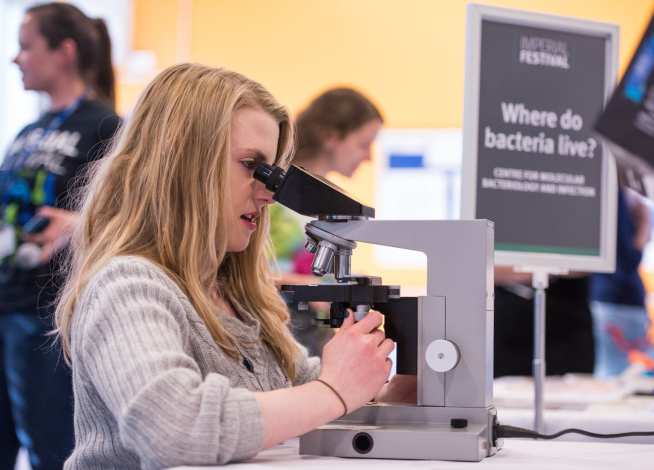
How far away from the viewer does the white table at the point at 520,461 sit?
3.85 ft

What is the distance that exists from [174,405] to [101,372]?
121 millimetres

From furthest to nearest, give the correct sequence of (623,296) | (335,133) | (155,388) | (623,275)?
1. (623,296)
2. (623,275)
3. (335,133)
4. (155,388)

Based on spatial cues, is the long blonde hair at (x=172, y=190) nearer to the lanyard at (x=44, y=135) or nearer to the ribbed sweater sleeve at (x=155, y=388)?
the ribbed sweater sleeve at (x=155, y=388)

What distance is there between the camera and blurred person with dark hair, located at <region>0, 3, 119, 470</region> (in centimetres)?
233

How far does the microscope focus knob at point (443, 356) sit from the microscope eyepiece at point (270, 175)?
0.32m

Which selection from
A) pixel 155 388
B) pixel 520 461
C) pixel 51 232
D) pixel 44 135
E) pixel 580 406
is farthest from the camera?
pixel 44 135

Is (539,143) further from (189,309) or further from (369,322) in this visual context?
(189,309)

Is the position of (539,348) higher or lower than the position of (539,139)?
lower

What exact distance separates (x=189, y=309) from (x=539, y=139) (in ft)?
3.23

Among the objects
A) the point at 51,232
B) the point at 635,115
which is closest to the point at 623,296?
the point at 51,232

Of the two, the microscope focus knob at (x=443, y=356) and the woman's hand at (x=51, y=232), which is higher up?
the woman's hand at (x=51, y=232)

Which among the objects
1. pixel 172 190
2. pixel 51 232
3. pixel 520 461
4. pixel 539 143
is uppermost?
pixel 539 143

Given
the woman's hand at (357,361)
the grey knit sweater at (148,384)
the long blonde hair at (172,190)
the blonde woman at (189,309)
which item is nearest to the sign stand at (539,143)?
the blonde woman at (189,309)

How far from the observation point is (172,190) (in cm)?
145
